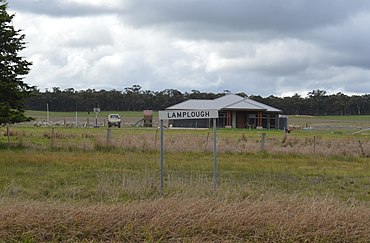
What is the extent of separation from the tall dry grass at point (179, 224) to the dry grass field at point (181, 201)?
0.01 m

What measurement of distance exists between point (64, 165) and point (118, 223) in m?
10.9

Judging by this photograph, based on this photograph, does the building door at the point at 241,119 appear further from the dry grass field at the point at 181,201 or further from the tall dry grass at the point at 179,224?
the tall dry grass at the point at 179,224

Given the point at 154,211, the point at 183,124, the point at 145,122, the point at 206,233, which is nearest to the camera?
the point at 206,233

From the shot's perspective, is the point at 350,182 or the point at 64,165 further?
the point at 64,165

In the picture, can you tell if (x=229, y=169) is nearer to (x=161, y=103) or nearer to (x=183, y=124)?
(x=183, y=124)

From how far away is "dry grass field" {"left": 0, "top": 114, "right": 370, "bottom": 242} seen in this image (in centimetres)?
603

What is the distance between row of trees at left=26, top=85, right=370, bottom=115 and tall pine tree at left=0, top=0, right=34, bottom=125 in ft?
305

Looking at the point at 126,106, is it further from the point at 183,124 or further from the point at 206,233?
the point at 206,233

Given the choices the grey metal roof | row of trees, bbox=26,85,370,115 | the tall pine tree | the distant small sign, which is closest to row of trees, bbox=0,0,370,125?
row of trees, bbox=26,85,370,115

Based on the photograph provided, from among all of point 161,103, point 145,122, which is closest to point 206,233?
point 145,122

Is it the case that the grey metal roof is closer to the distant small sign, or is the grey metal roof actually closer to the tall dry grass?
the distant small sign

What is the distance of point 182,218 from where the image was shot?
6.26 metres

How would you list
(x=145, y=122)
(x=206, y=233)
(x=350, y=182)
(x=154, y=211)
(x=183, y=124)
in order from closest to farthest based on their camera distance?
(x=206, y=233), (x=154, y=211), (x=350, y=182), (x=183, y=124), (x=145, y=122)

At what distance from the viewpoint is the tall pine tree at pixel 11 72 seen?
22234 mm
